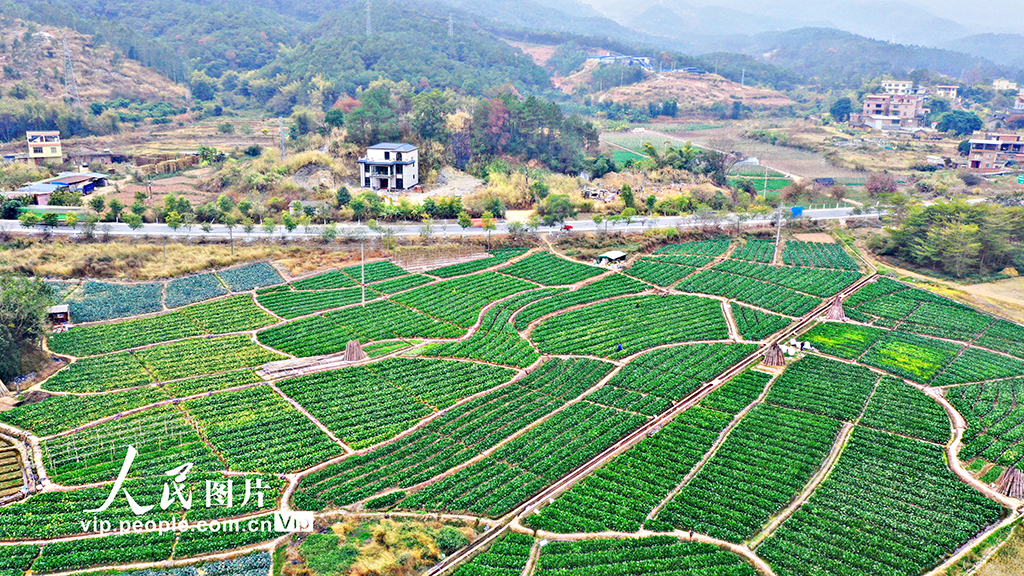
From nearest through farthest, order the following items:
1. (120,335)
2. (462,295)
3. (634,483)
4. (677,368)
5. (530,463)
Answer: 1. (634,483)
2. (530,463)
3. (677,368)
4. (120,335)
5. (462,295)

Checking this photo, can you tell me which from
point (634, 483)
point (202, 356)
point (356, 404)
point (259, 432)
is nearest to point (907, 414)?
point (634, 483)

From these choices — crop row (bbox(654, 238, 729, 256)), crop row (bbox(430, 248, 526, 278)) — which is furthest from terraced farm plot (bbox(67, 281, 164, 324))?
crop row (bbox(654, 238, 729, 256))

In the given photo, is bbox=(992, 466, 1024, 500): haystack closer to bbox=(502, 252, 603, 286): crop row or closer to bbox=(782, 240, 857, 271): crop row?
bbox=(502, 252, 603, 286): crop row

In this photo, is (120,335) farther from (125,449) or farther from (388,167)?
(388,167)

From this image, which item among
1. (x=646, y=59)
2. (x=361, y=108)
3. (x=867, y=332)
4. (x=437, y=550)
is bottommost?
(x=437, y=550)

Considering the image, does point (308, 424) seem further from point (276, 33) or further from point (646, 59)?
point (646, 59)

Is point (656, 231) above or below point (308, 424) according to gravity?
above

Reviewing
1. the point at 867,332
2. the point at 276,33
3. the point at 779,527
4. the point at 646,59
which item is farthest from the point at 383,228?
the point at 646,59
